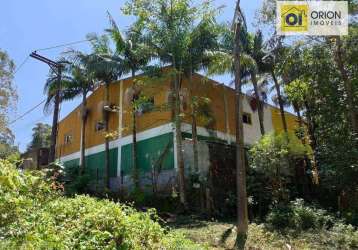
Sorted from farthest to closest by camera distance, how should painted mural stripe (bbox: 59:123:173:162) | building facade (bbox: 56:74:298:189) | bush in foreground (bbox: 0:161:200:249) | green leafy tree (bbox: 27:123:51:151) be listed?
green leafy tree (bbox: 27:123:51:151), painted mural stripe (bbox: 59:123:173:162), building facade (bbox: 56:74:298:189), bush in foreground (bbox: 0:161:200:249)

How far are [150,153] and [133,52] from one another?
5434 millimetres

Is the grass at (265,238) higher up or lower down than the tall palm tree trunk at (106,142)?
lower down

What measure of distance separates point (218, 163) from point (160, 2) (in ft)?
25.2

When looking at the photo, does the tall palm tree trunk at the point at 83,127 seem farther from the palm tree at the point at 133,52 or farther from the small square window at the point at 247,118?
the small square window at the point at 247,118

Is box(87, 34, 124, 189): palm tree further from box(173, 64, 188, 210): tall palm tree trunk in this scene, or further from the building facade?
box(173, 64, 188, 210): tall palm tree trunk

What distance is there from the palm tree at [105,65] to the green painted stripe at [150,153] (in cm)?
110

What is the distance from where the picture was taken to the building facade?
21891 mm

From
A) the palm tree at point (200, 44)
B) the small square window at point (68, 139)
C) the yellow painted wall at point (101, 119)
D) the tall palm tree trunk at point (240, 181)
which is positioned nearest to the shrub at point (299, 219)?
the tall palm tree trunk at point (240, 181)

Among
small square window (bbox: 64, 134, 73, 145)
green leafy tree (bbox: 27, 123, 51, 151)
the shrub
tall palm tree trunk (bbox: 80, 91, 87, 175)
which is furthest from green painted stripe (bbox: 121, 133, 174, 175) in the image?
green leafy tree (bbox: 27, 123, 51, 151)

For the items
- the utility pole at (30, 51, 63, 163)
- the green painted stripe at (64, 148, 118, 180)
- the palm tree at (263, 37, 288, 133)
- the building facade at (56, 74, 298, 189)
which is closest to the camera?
the building facade at (56, 74, 298, 189)

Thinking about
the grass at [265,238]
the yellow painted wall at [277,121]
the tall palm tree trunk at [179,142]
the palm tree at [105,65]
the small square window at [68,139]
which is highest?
the palm tree at [105,65]

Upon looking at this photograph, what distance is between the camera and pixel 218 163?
65.4ft

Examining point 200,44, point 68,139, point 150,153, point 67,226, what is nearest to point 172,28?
point 200,44

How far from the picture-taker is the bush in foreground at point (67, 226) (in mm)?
7535
